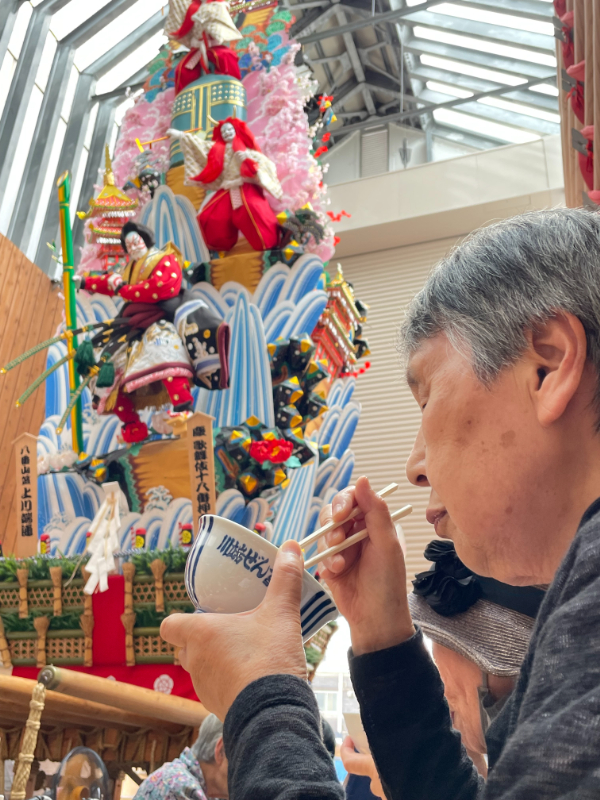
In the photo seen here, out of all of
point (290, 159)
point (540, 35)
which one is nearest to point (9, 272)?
point (290, 159)

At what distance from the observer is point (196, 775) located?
224cm

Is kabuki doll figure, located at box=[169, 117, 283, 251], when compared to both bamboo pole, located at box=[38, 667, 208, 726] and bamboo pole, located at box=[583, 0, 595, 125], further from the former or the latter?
bamboo pole, located at box=[38, 667, 208, 726]

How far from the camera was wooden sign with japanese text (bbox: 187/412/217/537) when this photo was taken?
3.98 meters

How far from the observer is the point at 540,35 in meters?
7.69

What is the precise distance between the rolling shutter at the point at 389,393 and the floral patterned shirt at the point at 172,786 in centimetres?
545

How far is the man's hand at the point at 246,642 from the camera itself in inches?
24.7

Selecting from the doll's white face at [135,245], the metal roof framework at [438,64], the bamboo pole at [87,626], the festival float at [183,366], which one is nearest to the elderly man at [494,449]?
the festival float at [183,366]

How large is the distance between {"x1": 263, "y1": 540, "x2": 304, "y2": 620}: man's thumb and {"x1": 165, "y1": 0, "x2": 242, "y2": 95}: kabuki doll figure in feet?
19.0

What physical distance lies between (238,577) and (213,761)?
1.69 meters

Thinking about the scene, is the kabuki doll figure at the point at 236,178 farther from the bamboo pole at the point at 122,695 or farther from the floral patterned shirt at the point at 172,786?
the floral patterned shirt at the point at 172,786

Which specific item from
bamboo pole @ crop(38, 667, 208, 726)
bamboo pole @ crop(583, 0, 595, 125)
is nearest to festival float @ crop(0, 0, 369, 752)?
bamboo pole @ crop(38, 667, 208, 726)

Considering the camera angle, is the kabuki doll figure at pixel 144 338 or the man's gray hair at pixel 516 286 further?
the kabuki doll figure at pixel 144 338

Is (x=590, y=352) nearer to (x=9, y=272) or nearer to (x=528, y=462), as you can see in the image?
(x=528, y=462)

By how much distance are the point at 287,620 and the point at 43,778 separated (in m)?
3.37
